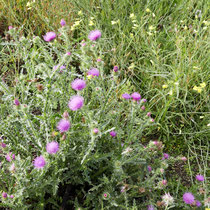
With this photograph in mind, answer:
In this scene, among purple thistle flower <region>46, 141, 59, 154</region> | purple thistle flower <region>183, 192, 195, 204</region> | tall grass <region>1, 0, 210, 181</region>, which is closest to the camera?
purple thistle flower <region>46, 141, 59, 154</region>

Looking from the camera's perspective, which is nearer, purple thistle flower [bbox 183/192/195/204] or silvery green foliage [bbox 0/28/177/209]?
silvery green foliage [bbox 0/28/177/209]

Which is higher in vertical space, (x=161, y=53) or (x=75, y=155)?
(x=75, y=155)

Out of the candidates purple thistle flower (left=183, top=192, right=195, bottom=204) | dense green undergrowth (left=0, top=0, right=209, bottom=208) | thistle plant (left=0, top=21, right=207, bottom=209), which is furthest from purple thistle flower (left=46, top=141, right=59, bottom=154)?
purple thistle flower (left=183, top=192, right=195, bottom=204)

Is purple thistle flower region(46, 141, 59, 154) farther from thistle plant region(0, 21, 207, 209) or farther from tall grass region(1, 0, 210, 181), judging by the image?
tall grass region(1, 0, 210, 181)

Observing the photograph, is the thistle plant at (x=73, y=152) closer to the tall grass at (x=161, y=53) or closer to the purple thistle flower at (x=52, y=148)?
the purple thistle flower at (x=52, y=148)

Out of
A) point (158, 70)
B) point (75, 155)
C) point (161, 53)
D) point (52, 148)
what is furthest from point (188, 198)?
point (161, 53)

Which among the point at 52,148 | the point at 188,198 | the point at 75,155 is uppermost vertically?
the point at 52,148

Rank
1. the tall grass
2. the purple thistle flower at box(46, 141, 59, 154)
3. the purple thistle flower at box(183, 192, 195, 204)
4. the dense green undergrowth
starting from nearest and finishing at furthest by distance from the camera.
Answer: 1. the purple thistle flower at box(46, 141, 59, 154)
2. the purple thistle flower at box(183, 192, 195, 204)
3. the dense green undergrowth
4. the tall grass

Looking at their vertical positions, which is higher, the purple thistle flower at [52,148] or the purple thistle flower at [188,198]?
the purple thistle flower at [52,148]

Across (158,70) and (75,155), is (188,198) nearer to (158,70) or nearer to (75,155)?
(75,155)

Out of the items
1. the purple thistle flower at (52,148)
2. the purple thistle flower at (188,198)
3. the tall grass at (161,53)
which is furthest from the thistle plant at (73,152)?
the tall grass at (161,53)

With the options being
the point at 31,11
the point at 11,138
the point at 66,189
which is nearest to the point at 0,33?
the point at 31,11

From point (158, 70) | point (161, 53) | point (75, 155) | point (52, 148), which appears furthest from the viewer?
point (161, 53)

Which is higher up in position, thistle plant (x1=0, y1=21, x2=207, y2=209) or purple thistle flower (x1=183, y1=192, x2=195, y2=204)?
thistle plant (x1=0, y1=21, x2=207, y2=209)
